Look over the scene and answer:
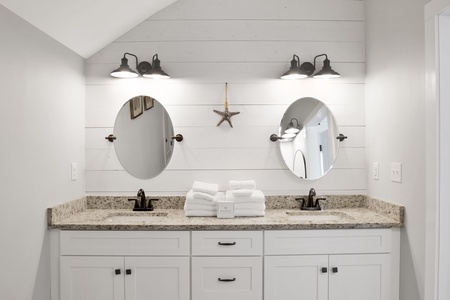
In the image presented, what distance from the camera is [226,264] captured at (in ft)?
7.32

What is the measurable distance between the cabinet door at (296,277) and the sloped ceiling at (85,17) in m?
1.81

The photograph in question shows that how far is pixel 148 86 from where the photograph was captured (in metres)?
2.77

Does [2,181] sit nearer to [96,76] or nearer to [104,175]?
[104,175]

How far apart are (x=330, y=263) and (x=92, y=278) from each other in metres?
1.46

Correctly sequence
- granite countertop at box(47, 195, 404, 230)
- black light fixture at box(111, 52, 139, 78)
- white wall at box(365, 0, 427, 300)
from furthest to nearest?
black light fixture at box(111, 52, 139, 78) → granite countertop at box(47, 195, 404, 230) → white wall at box(365, 0, 427, 300)

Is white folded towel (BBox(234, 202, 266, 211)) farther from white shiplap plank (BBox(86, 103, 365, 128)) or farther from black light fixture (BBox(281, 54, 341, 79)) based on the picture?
black light fixture (BBox(281, 54, 341, 79))

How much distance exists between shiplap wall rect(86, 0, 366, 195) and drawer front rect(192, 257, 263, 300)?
2.18 feet

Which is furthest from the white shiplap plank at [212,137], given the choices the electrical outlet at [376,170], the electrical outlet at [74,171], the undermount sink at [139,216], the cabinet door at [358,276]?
the cabinet door at [358,276]

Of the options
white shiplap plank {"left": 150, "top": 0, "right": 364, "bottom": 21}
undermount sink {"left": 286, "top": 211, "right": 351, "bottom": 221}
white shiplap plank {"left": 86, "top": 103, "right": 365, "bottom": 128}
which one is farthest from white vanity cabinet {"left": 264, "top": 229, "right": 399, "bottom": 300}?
white shiplap plank {"left": 150, "top": 0, "right": 364, "bottom": 21}

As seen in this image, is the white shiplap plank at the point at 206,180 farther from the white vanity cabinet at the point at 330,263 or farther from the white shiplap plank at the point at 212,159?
the white vanity cabinet at the point at 330,263

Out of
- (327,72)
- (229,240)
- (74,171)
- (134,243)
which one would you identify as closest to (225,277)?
(229,240)

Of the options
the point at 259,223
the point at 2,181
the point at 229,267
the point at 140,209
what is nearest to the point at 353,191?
the point at 259,223

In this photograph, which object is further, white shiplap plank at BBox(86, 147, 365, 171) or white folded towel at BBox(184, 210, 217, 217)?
white shiplap plank at BBox(86, 147, 365, 171)

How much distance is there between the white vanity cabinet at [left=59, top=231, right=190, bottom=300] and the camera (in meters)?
2.24
